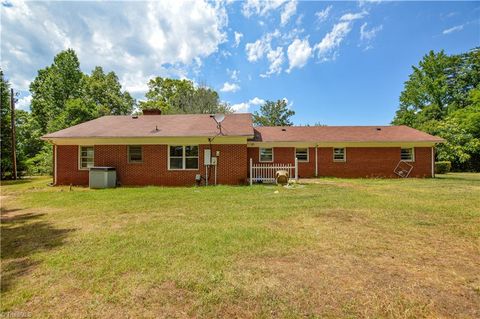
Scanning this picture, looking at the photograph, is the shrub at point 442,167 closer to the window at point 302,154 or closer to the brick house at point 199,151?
the brick house at point 199,151

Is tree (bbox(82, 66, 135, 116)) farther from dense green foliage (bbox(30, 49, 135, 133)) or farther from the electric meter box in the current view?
the electric meter box

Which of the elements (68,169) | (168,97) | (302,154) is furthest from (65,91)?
(302,154)

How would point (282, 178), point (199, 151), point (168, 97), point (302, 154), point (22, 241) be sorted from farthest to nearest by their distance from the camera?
1. point (168, 97)
2. point (302, 154)
3. point (199, 151)
4. point (282, 178)
5. point (22, 241)

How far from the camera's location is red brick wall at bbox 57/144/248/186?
13.6m

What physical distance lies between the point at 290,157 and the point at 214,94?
19.8 m

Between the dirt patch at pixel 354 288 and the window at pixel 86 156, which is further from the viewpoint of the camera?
the window at pixel 86 156

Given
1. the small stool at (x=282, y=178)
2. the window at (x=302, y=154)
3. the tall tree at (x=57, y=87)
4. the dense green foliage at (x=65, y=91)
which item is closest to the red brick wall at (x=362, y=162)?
the window at (x=302, y=154)

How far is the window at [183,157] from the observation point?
13.8m

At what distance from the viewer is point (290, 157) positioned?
57.4 feet

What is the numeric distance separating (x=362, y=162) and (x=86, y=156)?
17713 mm

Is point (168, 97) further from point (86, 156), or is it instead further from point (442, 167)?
point (442, 167)

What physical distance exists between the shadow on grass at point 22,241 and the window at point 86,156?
7.53 meters

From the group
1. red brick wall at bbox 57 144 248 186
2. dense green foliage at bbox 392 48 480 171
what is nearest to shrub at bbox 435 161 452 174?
dense green foliage at bbox 392 48 480 171

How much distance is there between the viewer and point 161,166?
13.7m
